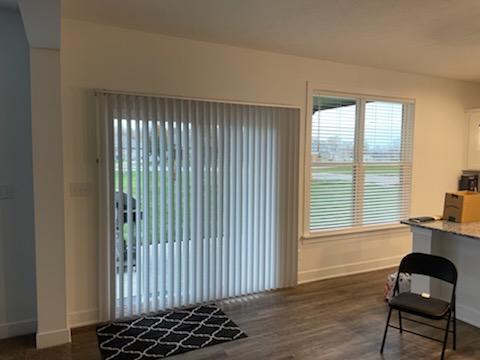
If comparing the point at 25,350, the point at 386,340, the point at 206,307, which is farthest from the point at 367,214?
the point at 25,350

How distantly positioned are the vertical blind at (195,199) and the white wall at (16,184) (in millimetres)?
603

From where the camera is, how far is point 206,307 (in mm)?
3617

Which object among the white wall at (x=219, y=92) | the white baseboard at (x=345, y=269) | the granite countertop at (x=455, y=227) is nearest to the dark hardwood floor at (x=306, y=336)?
the white baseboard at (x=345, y=269)

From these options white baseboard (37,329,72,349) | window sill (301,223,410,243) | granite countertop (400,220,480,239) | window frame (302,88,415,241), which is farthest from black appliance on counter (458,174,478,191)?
white baseboard (37,329,72,349)

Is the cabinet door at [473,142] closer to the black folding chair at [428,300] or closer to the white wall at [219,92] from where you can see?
the white wall at [219,92]

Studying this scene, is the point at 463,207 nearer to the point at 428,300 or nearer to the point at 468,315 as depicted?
the point at 468,315

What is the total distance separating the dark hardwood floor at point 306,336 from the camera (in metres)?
2.79

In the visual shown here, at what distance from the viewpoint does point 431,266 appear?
2.91 m

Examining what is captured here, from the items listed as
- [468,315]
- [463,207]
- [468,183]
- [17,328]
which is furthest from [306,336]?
[468,183]

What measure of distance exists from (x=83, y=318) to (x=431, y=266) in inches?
117

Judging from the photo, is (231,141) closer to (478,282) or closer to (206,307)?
(206,307)

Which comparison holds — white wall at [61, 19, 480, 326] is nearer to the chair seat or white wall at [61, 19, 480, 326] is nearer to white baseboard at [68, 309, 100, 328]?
white baseboard at [68, 309, 100, 328]

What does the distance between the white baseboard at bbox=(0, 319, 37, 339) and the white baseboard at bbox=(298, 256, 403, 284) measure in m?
2.72

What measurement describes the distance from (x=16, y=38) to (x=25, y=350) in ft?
7.97
